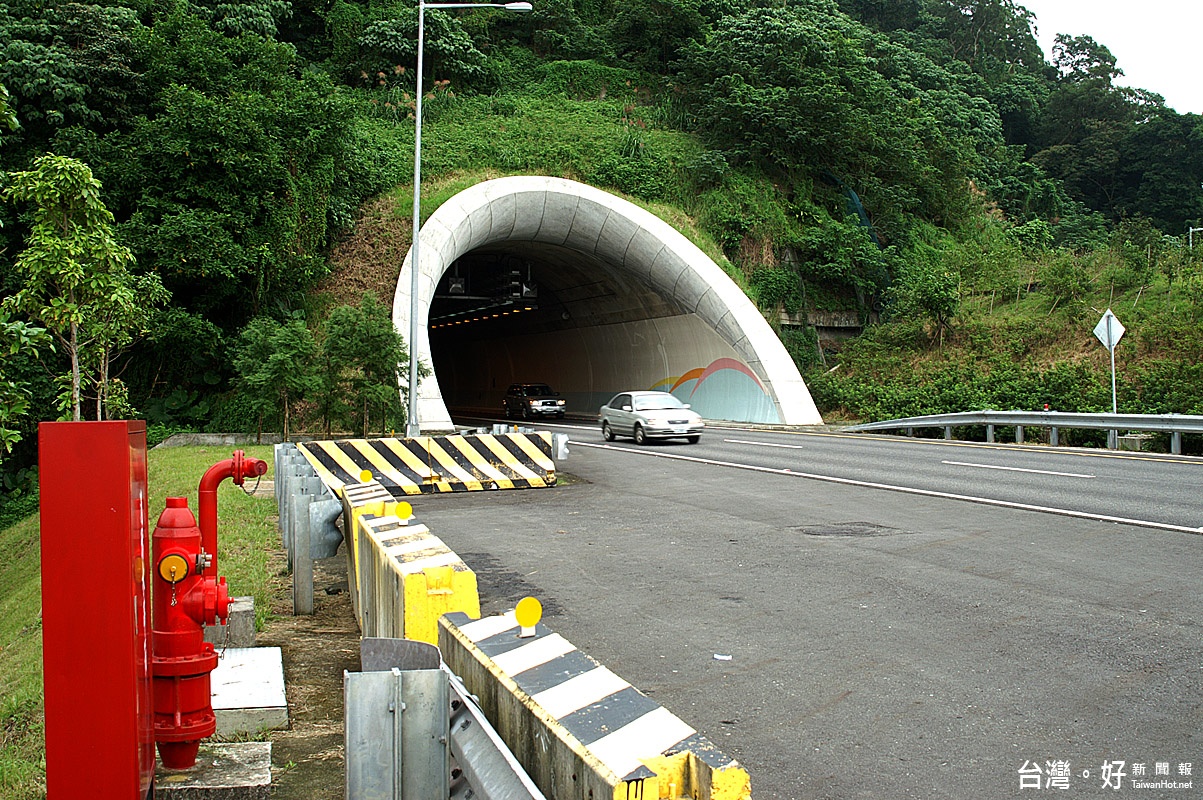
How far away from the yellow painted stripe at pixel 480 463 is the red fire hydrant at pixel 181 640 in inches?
449

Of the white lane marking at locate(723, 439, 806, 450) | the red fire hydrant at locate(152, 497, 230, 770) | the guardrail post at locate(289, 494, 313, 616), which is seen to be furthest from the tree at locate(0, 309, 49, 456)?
the white lane marking at locate(723, 439, 806, 450)

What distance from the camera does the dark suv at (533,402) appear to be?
40.6 meters

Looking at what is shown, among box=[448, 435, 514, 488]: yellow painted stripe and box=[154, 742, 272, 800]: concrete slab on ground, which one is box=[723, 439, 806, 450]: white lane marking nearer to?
box=[448, 435, 514, 488]: yellow painted stripe

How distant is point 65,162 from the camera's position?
16.6 metres

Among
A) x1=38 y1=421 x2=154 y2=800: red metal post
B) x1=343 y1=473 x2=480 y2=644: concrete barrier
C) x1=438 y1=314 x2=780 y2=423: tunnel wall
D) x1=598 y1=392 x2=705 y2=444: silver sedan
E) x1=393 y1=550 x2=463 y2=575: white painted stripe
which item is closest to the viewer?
x1=38 y1=421 x2=154 y2=800: red metal post

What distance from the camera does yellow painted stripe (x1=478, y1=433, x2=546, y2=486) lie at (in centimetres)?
1563

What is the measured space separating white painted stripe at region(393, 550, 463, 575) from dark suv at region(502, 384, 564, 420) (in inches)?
1414

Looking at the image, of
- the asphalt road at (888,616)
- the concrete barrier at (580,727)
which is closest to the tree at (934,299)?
the asphalt road at (888,616)

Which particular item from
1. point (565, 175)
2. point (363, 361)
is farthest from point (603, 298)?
point (363, 361)

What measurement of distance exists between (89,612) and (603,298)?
3686 cm

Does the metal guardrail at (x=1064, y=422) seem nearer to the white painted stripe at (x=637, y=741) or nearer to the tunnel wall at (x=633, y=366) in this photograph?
the tunnel wall at (x=633, y=366)

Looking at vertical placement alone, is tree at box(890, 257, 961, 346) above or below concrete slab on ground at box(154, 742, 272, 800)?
above

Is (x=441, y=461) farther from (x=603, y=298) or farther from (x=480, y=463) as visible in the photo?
(x=603, y=298)

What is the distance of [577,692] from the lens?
2.87m
